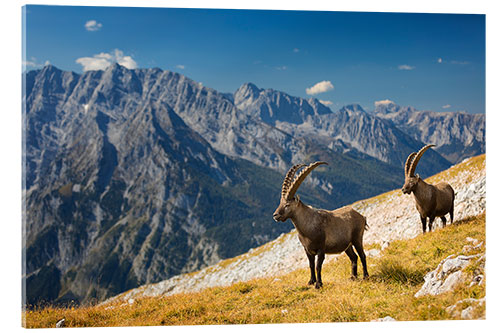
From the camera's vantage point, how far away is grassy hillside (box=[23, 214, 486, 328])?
29.9 ft

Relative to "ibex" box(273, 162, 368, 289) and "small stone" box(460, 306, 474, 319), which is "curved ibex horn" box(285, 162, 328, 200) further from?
"small stone" box(460, 306, 474, 319)

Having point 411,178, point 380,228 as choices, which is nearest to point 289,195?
point 411,178

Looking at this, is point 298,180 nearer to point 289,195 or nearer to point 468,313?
point 289,195

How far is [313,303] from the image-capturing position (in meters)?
10.2

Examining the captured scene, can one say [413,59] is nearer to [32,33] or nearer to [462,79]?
[462,79]

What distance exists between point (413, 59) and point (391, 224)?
500 inches

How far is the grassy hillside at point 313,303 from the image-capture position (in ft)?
29.9

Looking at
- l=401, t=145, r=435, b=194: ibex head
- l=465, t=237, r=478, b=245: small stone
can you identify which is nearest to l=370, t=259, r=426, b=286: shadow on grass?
l=465, t=237, r=478, b=245: small stone

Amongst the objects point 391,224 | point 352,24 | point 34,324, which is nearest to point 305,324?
point 34,324

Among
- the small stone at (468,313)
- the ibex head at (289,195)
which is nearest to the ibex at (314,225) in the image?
the ibex head at (289,195)

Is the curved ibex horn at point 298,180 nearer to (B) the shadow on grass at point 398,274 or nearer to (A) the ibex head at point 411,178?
(B) the shadow on grass at point 398,274

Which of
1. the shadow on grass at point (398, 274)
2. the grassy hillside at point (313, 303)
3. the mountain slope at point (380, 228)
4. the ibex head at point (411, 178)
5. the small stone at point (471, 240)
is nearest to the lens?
the grassy hillside at point (313, 303)

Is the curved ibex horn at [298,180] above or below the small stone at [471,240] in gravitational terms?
above

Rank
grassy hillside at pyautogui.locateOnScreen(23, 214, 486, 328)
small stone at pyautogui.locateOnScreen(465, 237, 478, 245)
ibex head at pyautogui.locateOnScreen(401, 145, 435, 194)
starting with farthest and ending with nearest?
ibex head at pyautogui.locateOnScreen(401, 145, 435, 194) → small stone at pyautogui.locateOnScreen(465, 237, 478, 245) → grassy hillside at pyautogui.locateOnScreen(23, 214, 486, 328)
